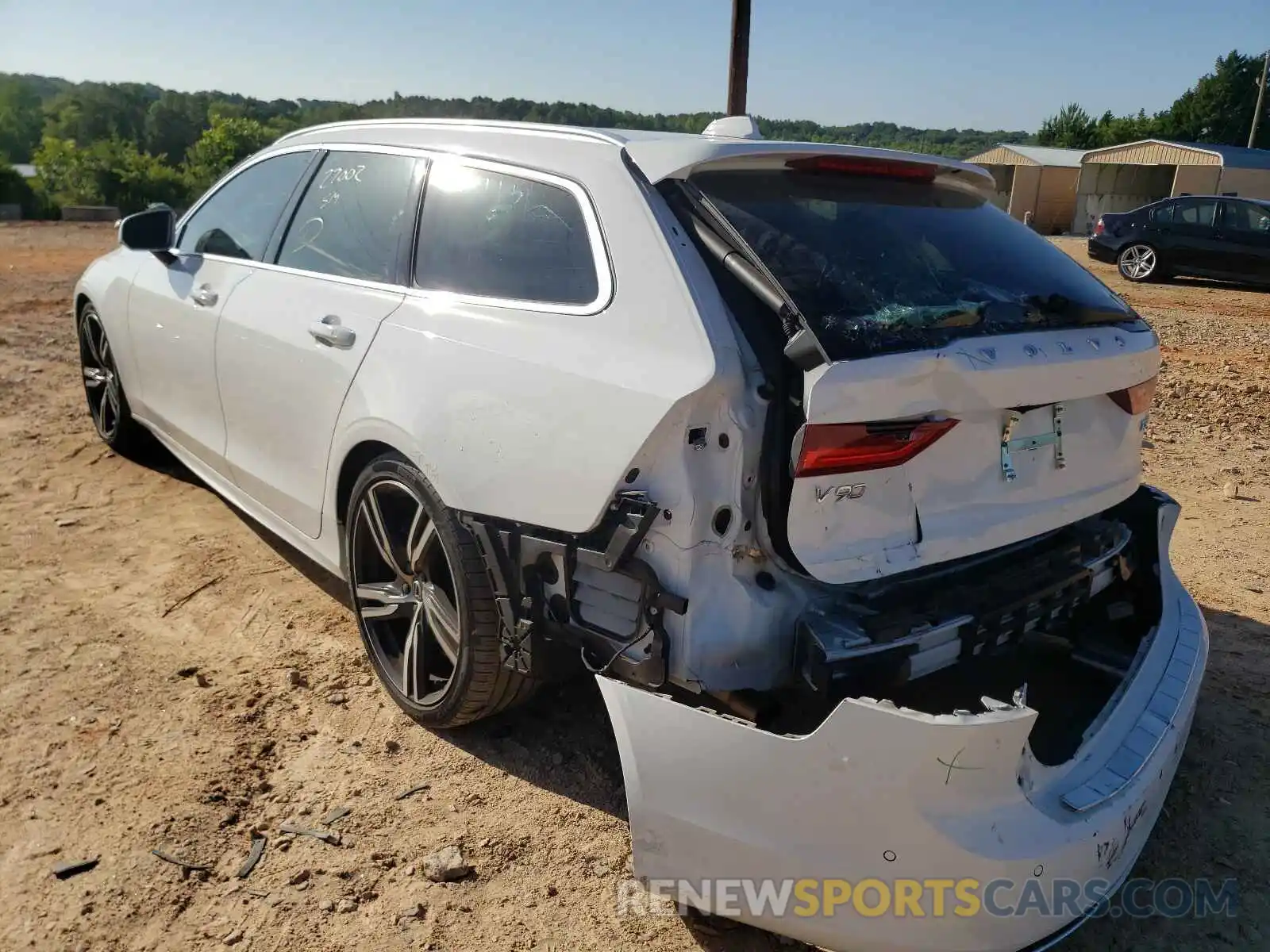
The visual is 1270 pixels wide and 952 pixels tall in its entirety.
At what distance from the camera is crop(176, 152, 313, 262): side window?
12.4 feet

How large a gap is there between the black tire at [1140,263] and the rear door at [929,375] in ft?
50.1

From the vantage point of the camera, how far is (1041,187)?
111 feet

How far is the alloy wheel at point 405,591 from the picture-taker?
2.83 m

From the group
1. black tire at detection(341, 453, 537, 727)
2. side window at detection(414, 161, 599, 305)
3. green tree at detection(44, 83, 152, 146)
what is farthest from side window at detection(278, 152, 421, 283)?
green tree at detection(44, 83, 152, 146)

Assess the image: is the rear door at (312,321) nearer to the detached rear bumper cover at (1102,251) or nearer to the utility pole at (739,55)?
the utility pole at (739,55)

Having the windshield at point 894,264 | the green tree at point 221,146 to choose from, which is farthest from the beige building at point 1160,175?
the green tree at point 221,146

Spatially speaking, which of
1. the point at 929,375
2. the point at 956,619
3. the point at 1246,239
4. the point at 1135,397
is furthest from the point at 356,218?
the point at 1246,239

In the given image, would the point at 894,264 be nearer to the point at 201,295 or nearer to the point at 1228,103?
the point at 201,295

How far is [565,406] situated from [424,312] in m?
0.75

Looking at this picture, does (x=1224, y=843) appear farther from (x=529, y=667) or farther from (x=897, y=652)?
(x=529, y=667)

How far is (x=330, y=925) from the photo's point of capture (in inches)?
89.4

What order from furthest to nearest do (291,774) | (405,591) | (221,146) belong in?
(221,146) → (405,591) → (291,774)

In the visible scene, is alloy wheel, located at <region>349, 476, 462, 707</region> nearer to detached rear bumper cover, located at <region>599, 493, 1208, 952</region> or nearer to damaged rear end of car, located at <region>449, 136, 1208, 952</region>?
damaged rear end of car, located at <region>449, 136, 1208, 952</region>

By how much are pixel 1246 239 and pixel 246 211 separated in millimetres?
16260
